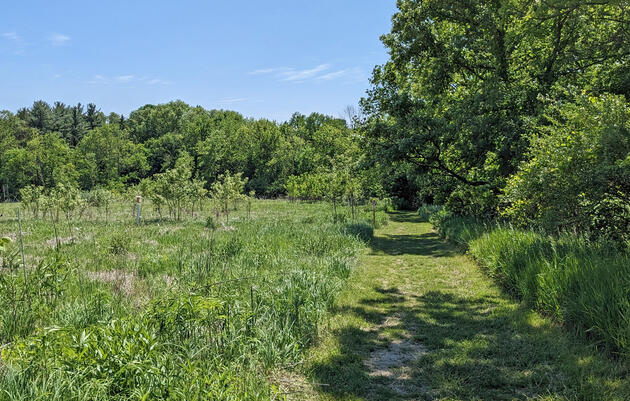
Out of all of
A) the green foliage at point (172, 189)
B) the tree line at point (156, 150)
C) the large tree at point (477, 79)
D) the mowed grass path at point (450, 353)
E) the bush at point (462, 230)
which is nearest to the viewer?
the mowed grass path at point (450, 353)

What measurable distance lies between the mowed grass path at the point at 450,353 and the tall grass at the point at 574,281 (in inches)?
10.7

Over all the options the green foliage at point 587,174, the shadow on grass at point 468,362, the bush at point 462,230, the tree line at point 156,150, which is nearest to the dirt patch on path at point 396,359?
the shadow on grass at point 468,362

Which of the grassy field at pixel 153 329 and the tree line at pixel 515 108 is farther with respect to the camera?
the tree line at pixel 515 108

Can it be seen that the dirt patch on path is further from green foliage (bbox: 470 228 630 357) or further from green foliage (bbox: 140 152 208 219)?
green foliage (bbox: 140 152 208 219)

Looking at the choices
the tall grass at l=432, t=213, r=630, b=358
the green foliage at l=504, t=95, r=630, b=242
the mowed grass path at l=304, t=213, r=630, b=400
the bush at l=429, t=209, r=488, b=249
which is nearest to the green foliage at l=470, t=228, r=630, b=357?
the tall grass at l=432, t=213, r=630, b=358

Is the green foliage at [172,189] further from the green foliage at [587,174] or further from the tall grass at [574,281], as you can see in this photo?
the green foliage at [587,174]

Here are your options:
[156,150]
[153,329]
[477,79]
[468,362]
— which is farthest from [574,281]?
[156,150]

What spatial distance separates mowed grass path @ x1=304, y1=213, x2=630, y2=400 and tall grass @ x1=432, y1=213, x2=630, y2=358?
0.27 metres

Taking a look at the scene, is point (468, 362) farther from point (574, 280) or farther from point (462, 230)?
point (462, 230)

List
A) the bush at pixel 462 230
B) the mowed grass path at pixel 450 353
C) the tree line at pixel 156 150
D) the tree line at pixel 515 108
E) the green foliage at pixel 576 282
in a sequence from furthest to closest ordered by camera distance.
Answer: the tree line at pixel 156 150 → the bush at pixel 462 230 → the tree line at pixel 515 108 → the green foliage at pixel 576 282 → the mowed grass path at pixel 450 353

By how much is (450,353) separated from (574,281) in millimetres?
2414

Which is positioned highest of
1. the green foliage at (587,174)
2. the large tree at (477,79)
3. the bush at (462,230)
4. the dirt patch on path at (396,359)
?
the large tree at (477,79)

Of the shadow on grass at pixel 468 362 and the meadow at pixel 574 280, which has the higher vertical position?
the meadow at pixel 574 280

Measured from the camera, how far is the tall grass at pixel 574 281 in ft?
15.4
